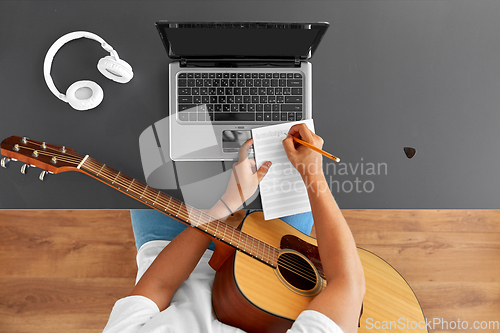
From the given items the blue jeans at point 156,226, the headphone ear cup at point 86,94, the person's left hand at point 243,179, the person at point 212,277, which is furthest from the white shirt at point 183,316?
the headphone ear cup at point 86,94

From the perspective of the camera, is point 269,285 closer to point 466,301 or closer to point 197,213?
point 197,213

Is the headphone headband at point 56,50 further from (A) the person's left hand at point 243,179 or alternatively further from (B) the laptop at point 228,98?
(A) the person's left hand at point 243,179

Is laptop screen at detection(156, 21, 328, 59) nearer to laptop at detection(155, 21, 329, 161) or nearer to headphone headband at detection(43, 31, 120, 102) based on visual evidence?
laptop at detection(155, 21, 329, 161)

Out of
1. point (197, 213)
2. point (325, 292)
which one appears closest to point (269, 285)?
point (325, 292)

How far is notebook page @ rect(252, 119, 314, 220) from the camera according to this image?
793 millimetres

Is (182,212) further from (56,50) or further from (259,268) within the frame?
(56,50)

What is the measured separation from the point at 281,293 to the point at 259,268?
0.09 m

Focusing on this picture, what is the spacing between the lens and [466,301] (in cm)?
134

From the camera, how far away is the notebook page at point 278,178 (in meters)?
0.79

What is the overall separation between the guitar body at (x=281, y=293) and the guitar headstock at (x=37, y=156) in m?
0.49

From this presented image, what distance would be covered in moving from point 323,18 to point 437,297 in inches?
53.3

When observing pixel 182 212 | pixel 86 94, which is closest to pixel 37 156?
pixel 86 94

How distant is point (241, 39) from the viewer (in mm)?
713

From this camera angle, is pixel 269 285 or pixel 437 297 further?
pixel 437 297
